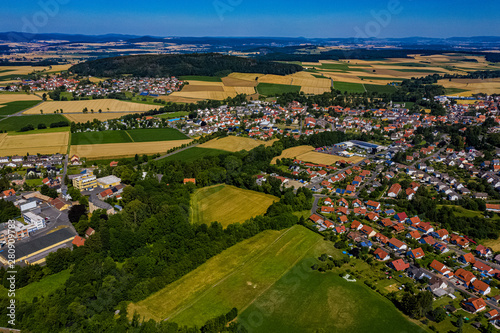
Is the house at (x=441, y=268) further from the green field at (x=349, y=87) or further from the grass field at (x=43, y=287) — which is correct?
the green field at (x=349, y=87)

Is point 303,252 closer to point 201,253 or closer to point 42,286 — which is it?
point 201,253

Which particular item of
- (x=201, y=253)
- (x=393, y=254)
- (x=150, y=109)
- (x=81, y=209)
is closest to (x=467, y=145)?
(x=393, y=254)

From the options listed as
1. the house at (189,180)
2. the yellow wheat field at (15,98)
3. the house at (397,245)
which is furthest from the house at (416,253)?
the yellow wheat field at (15,98)

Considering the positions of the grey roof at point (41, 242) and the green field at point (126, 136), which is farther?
the green field at point (126, 136)

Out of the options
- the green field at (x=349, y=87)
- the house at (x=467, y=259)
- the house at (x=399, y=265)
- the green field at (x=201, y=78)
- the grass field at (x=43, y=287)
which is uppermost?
the green field at (x=349, y=87)

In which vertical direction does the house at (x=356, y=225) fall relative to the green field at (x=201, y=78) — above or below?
below
